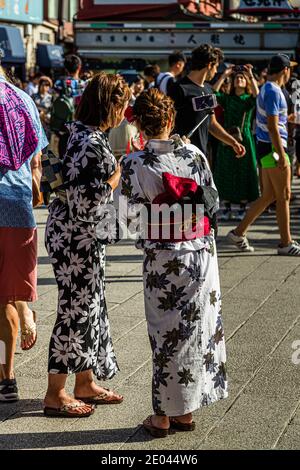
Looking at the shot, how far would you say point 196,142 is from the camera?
819cm

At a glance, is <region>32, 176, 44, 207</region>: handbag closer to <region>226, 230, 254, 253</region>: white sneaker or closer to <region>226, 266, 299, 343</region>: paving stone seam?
<region>226, 266, 299, 343</region>: paving stone seam

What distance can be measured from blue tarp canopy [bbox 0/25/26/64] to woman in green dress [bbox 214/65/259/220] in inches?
652

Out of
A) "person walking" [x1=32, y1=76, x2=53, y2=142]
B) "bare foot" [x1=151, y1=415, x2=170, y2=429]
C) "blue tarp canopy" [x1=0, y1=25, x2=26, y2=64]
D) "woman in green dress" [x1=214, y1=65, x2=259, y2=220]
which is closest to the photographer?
"bare foot" [x1=151, y1=415, x2=170, y2=429]

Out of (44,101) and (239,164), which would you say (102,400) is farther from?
(44,101)

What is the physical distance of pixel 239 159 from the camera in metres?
11.6

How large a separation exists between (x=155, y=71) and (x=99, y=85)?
8728 mm

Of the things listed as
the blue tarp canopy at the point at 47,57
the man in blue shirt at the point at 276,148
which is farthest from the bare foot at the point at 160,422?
the blue tarp canopy at the point at 47,57

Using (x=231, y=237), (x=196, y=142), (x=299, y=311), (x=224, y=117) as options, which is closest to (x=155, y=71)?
(x=224, y=117)

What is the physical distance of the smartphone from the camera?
295 inches

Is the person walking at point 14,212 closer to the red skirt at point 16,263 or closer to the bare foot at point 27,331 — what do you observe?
the red skirt at point 16,263

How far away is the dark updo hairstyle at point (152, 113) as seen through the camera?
15.0 ft

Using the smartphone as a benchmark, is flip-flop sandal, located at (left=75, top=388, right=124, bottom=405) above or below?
below

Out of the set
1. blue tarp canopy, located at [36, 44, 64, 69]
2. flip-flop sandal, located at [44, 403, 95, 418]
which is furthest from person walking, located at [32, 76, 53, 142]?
blue tarp canopy, located at [36, 44, 64, 69]
